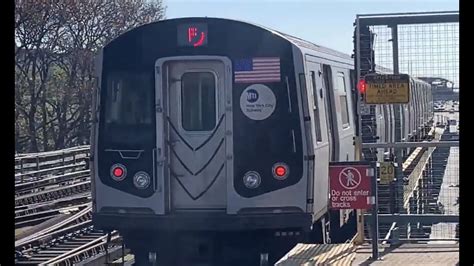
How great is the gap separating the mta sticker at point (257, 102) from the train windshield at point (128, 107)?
0.96 m

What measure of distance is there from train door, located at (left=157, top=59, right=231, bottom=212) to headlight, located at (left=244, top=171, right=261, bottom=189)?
0.87ft

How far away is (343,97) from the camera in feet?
37.5

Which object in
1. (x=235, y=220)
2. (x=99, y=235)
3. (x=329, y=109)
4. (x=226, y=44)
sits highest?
(x=226, y=44)

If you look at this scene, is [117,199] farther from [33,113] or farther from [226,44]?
[33,113]

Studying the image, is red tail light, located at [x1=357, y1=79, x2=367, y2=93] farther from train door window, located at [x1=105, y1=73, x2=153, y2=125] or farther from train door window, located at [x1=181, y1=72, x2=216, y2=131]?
train door window, located at [x1=105, y1=73, x2=153, y2=125]

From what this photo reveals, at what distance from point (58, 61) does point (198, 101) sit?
72.7 feet

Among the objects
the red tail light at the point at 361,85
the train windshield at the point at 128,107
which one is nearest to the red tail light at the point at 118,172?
the train windshield at the point at 128,107

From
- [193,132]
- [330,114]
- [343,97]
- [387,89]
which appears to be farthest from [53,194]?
[387,89]

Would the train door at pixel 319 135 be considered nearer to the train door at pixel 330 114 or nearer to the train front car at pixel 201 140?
the train door at pixel 330 114

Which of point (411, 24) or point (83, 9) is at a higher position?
point (83, 9)

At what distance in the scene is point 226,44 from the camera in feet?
29.0

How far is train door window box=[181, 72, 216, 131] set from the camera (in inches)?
350

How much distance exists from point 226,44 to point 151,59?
2.60ft

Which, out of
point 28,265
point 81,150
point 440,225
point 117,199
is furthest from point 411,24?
point 81,150
